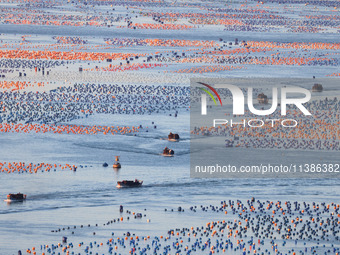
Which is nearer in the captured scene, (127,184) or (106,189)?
(106,189)

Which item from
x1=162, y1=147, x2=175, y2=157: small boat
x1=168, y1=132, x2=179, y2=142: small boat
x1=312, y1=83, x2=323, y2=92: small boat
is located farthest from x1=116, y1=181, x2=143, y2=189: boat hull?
x1=312, y1=83, x2=323, y2=92: small boat

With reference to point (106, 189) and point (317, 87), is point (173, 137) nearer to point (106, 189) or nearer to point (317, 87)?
point (106, 189)

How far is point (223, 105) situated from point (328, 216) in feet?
123

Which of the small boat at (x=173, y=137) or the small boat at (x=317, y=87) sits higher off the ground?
the small boat at (x=317, y=87)

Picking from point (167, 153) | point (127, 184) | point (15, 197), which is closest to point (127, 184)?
point (127, 184)

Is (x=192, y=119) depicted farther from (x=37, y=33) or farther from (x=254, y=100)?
(x=37, y=33)

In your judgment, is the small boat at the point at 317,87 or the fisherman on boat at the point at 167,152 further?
the small boat at the point at 317,87

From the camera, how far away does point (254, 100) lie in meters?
92.7

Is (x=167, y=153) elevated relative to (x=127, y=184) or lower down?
elevated

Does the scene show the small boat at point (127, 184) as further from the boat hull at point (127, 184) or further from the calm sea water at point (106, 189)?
the calm sea water at point (106, 189)

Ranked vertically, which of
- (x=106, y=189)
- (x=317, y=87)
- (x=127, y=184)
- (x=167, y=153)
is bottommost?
(x=106, y=189)

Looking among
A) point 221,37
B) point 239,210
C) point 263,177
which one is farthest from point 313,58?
point 239,210

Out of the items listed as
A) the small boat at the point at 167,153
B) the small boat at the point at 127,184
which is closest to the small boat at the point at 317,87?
the small boat at the point at 167,153

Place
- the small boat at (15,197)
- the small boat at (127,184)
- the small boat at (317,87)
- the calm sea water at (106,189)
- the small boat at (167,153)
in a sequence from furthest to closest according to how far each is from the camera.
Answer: the small boat at (317,87), the small boat at (167,153), the small boat at (127,184), the small boat at (15,197), the calm sea water at (106,189)
